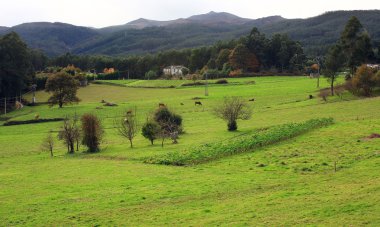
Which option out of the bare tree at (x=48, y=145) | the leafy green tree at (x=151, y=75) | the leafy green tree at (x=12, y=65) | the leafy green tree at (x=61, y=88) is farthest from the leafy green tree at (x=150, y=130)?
the leafy green tree at (x=151, y=75)

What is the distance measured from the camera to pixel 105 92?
401ft

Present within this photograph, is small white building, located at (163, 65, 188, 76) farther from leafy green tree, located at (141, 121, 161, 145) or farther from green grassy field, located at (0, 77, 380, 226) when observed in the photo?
leafy green tree, located at (141, 121, 161, 145)

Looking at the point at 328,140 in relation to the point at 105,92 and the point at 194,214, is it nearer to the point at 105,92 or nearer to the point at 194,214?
the point at 194,214

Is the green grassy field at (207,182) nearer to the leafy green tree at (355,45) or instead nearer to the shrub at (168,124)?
the shrub at (168,124)

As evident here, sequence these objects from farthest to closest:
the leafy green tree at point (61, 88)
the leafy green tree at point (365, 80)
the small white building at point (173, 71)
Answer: the small white building at point (173, 71) → the leafy green tree at point (61, 88) → the leafy green tree at point (365, 80)

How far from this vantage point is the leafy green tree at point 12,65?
10112 centimetres

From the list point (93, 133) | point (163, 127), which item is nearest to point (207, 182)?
point (93, 133)

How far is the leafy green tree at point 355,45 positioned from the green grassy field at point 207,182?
28.9 m

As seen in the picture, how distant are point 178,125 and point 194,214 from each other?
112 ft

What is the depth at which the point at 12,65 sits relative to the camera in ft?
336

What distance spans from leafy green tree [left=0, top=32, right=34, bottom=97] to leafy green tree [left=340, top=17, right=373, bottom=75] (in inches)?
2583

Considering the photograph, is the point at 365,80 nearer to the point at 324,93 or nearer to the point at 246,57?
the point at 324,93

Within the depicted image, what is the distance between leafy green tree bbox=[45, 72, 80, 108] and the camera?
3622 inches

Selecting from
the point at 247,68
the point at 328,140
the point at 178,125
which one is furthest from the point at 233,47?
the point at 328,140
